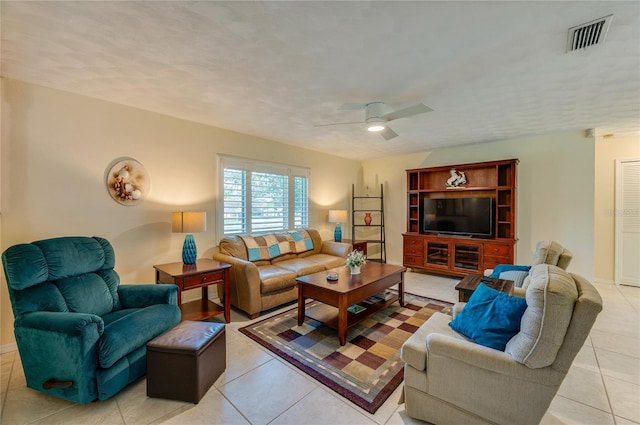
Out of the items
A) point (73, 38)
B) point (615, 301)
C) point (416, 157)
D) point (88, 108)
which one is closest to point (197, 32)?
point (73, 38)

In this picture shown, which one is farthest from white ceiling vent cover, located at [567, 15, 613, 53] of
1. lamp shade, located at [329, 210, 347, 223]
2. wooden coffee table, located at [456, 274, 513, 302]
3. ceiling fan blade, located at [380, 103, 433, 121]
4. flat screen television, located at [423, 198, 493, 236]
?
lamp shade, located at [329, 210, 347, 223]

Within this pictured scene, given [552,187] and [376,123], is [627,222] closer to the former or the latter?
[552,187]

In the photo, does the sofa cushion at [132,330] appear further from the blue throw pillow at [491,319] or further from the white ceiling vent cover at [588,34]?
the white ceiling vent cover at [588,34]

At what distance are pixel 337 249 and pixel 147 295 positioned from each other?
9.85ft

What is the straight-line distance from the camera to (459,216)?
17.0ft

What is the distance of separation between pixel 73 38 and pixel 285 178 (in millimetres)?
3364

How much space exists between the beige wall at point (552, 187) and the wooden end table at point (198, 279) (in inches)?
189

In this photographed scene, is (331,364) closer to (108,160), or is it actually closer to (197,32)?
(197,32)

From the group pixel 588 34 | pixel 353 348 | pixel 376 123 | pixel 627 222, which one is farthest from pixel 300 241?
pixel 627 222

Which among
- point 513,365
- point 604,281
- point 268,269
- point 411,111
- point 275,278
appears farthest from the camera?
point 604,281

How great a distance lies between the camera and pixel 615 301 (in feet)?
13.1

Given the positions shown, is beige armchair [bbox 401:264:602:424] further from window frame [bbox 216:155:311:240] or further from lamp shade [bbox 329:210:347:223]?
lamp shade [bbox 329:210:347:223]

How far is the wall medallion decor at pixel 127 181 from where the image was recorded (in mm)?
3131

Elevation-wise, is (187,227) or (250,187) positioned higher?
(250,187)
